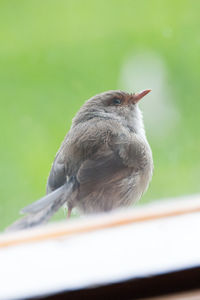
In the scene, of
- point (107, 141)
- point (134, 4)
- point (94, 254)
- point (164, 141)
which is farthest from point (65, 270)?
point (134, 4)

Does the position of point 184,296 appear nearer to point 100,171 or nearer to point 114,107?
point 100,171

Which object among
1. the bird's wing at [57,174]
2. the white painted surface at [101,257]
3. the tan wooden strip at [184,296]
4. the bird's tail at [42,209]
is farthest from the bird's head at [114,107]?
the tan wooden strip at [184,296]

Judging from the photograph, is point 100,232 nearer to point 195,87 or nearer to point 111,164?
point 111,164

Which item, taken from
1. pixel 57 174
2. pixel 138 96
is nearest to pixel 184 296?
pixel 57 174

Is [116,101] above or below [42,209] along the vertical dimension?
above

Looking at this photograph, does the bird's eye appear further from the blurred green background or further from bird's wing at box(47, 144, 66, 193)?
bird's wing at box(47, 144, 66, 193)

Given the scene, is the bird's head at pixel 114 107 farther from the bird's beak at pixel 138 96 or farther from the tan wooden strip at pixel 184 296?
the tan wooden strip at pixel 184 296
